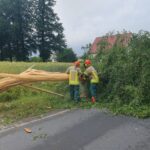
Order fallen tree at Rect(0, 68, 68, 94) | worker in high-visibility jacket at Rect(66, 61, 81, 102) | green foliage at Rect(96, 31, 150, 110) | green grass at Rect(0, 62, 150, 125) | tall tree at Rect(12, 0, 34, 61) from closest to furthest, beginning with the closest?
green grass at Rect(0, 62, 150, 125)
green foliage at Rect(96, 31, 150, 110)
fallen tree at Rect(0, 68, 68, 94)
worker in high-visibility jacket at Rect(66, 61, 81, 102)
tall tree at Rect(12, 0, 34, 61)

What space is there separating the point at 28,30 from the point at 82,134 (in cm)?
5260

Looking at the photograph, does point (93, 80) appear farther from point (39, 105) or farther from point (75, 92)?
point (39, 105)

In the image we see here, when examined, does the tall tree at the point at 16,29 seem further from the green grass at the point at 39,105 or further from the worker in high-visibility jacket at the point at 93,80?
the worker in high-visibility jacket at the point at 93,80

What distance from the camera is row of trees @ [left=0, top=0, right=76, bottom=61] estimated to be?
5681 cm

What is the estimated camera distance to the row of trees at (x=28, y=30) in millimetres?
56812

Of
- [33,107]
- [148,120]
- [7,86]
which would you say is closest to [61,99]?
[33,107]

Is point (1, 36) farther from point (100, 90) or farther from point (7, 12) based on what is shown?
point (100, 90)

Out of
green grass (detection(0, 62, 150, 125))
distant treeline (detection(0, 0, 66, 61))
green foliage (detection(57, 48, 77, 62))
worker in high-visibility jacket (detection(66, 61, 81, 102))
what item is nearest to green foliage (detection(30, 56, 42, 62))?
distant treeline (detection(0, 0, 66, 61))

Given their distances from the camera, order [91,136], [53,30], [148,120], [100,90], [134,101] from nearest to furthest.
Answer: [91,136]
[148,120]
[134,101]
[100,90]
[53,30]

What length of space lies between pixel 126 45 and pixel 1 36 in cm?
4632

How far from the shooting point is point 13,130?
31.3ft

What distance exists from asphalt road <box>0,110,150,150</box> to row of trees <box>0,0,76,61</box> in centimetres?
4691

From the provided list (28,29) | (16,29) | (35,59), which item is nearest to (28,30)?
(28,29)

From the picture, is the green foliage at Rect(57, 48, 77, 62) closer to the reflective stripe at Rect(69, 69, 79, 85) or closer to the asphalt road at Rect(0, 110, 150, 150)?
the reflective stripe at Rect(69, 69, 79, 85)
